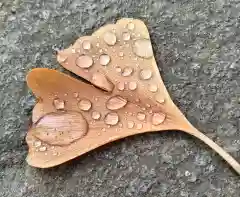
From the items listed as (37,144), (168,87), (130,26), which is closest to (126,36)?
(130,26)

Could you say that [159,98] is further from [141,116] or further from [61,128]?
[61,128]

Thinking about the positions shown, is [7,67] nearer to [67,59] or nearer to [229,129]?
[67,59]

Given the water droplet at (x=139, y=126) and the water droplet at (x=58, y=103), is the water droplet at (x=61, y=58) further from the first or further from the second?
the water droplet at (x=139, y=126)

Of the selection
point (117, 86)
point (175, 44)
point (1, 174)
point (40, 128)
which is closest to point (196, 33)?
point (175, 44)

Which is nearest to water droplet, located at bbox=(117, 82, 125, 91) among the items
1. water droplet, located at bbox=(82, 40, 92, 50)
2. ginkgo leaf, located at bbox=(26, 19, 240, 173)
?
ginkgo leaf, located at bbox=(26, 19, 240, 173)

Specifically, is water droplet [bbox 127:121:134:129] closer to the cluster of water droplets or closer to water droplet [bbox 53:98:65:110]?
the cluster of water droplets
